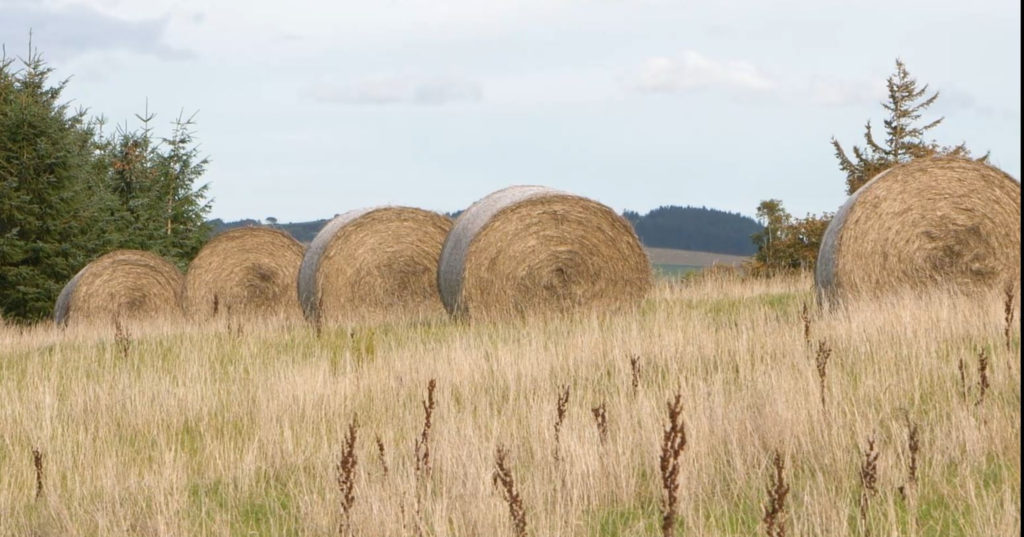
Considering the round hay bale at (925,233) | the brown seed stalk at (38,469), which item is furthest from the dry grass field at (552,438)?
the round hay bale at (925,233)

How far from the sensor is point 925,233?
1482 centimetres

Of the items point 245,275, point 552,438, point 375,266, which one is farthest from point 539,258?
point 245,275

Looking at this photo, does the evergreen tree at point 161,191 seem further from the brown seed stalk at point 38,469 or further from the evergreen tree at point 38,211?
the brown seed stalk at point 38,469

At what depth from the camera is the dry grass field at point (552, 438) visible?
19.0 feet

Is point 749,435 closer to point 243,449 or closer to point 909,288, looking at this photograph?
point 243,449

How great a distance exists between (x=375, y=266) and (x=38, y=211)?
13.0 metres

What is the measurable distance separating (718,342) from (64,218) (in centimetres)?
2059

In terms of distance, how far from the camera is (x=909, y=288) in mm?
14727

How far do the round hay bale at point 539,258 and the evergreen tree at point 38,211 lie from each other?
588 inches

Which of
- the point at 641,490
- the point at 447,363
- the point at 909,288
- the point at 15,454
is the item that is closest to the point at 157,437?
the point at 15,454

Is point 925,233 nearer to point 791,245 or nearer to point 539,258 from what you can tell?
point 539,258

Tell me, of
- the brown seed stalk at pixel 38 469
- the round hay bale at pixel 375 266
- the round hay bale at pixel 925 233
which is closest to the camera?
the brown seed stalk at pixel 38 469

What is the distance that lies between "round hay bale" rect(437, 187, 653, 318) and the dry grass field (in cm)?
196

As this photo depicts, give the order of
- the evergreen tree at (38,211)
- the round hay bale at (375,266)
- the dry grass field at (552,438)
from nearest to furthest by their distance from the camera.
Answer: the dry grass field at (552,438) → the round hay bale at (375,266) → the evergreen tree at (38,211)
